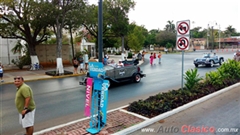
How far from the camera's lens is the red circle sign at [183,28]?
Answer: 752cm

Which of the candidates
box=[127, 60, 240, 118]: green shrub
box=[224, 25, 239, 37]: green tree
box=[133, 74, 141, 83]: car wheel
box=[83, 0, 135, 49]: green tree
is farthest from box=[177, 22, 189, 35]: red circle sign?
box=[224, 25, 239, 37]: green tree

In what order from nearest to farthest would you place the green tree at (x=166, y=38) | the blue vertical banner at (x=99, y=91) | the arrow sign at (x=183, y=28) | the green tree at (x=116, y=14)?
1. the blue vertical banner at (x=99, y=91)
2. the arrow sign at (x=183, y=28)
3. the green tree at (x=116, y=14)
4. the green tree at (x=166, y=38)

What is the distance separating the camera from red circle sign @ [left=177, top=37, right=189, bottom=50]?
754 centimetres

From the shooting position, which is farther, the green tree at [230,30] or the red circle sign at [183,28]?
the green tree at [230,30]

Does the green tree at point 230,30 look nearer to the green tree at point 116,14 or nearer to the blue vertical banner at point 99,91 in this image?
the green tree at point 116,14

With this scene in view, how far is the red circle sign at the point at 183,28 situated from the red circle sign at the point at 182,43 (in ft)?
0.79

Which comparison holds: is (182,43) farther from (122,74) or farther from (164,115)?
(122,74)

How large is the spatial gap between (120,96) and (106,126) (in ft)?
13.0

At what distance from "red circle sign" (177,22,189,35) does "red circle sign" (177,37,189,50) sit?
0.24 metres

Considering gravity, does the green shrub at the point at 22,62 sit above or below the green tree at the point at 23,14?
below

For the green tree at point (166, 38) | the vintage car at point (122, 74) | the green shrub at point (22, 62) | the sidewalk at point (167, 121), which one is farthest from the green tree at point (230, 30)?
the sidewalk at point (167, 121)

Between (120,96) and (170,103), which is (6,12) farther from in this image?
(170,103)

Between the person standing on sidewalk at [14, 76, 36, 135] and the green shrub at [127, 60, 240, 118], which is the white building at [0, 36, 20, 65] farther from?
the person standing on sidewalk at [14, 76, 36, 135]

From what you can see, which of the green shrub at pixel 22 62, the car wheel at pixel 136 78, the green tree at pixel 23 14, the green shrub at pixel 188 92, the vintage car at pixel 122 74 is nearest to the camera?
the green shrub at pixel 188 92
